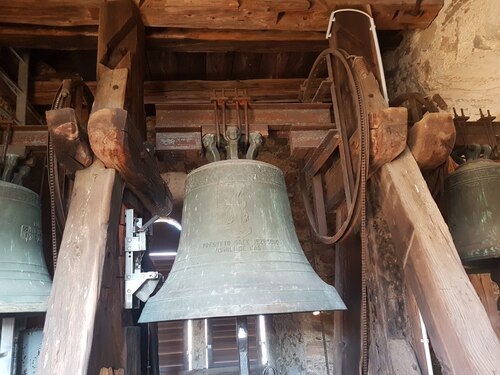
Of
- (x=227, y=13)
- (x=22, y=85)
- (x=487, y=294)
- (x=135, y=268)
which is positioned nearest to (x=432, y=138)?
(x=227, y=13)

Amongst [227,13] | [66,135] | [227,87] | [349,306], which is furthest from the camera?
[227,87]

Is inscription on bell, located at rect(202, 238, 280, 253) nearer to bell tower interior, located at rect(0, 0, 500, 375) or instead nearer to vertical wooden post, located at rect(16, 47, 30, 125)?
bell tower interior, located at rect(0, 0, 500, 375)

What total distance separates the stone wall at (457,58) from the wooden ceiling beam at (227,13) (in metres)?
0.11

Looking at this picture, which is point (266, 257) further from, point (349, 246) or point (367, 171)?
point (349, 246)

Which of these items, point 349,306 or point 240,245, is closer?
point 240,245

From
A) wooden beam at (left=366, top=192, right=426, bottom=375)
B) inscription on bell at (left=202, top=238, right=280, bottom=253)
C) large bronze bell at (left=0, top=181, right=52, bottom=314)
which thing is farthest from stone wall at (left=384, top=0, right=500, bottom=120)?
large bronze bell at (left=0, top=181, right=52, bottom=314)

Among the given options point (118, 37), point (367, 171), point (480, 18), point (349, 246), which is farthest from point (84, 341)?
point (480, 18)

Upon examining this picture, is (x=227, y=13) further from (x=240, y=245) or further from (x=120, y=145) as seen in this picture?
(x=240, y=245)

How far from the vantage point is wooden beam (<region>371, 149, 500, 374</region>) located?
113 centimetres

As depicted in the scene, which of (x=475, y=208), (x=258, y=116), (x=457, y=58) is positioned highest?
(x=457, y=58)

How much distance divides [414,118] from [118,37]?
45.2 inches

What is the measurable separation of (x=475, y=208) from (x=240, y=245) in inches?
40.3

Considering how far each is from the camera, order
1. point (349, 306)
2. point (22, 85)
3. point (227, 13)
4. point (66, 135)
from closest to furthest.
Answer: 1. point (66, 135)
2. point (227, 13)
3. point (349, 306)
4. point (22, 85)

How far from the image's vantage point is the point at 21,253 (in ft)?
5.12
